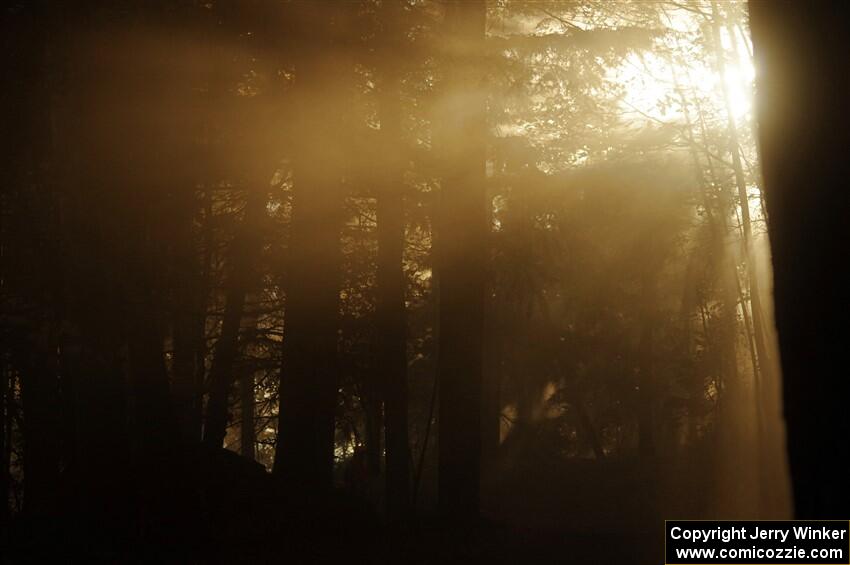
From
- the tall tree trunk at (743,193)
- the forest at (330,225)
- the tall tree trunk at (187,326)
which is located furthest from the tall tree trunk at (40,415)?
the tall tree trunk at (743,193)

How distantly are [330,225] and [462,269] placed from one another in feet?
6.54

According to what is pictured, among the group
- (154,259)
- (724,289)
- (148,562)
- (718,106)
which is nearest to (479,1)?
(154,259)

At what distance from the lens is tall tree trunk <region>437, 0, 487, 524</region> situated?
12.6 m

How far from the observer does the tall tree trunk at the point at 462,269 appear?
1265cm

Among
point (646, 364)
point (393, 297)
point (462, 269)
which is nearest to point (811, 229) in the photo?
point (462, 269)

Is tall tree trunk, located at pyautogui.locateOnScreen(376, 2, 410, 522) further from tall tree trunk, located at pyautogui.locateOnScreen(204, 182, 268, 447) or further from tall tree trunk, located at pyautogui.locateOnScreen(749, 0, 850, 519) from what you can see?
tall tree trunk, located at pyautogui.locateOnScreen(749, 0, 850, 519)

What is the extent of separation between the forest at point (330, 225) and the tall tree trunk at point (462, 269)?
1.6 inches

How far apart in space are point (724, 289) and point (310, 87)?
16.3 meters

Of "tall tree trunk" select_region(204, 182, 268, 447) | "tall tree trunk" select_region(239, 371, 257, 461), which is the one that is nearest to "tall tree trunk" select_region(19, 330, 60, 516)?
"tall tree trunk" select_region(204, 182, 268, 447)

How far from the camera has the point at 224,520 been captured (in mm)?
9969

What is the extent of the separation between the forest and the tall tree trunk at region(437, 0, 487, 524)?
0.04 metres

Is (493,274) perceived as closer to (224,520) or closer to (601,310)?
(224,520)

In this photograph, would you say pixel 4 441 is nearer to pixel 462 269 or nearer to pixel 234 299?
pixel 234 299

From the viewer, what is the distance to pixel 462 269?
12.9m
